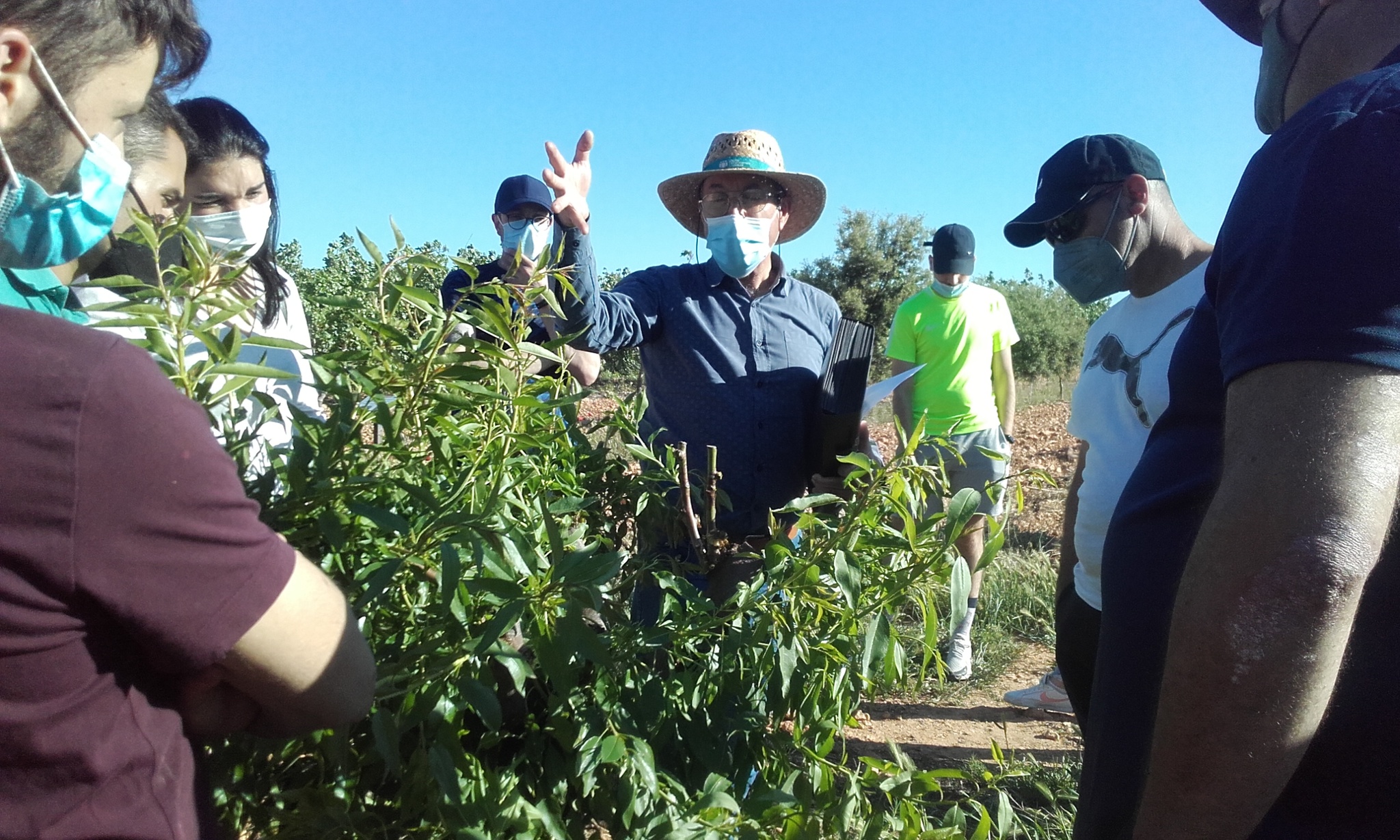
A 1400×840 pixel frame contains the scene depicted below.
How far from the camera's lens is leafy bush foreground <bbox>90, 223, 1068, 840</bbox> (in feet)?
3.02

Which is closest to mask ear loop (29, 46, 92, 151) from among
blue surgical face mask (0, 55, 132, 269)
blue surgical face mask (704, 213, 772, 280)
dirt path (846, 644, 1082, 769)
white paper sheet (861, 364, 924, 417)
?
blue surgical face mask (0, 55, 132, 269)

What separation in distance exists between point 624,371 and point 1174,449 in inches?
946

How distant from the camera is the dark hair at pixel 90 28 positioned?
87 cm

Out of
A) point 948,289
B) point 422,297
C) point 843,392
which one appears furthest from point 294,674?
point 948,289

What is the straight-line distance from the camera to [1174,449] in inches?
44.7

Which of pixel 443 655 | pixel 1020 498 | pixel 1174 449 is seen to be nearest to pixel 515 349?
pixel 443 655

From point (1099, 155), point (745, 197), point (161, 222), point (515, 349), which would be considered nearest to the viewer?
point (515, 349)

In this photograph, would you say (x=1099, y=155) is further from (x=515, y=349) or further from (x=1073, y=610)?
(x=515, y=349)

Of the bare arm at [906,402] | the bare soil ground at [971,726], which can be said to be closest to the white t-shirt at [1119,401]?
the bare soil ground at [971,726]

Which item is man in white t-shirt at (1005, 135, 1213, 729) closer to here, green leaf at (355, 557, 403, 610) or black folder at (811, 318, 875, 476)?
black folder at (811, 318, 875, 476)

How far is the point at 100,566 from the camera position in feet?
2.17

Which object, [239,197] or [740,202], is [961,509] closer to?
[239,197]

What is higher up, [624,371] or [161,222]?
[161,222]

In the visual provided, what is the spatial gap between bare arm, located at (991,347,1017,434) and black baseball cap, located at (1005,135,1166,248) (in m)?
2.25
